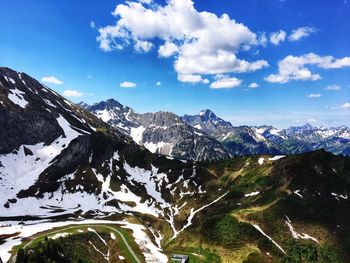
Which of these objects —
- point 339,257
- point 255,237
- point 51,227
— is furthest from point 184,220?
point 339,257

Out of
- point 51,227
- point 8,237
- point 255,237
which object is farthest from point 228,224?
point 8,237

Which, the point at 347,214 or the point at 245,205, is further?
the point at 245,205

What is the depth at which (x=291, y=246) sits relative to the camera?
5098 inches

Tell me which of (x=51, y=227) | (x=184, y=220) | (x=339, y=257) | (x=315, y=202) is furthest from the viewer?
(x=184, y=220)

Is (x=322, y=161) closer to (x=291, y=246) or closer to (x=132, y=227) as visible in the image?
(x=291, y=246)

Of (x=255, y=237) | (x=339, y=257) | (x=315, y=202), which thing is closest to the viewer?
(x=339, y=257)

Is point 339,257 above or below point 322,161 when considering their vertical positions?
below

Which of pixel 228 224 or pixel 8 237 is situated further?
pixel 228 224

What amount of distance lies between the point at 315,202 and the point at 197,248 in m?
57.0

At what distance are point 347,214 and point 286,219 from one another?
95.4 ft

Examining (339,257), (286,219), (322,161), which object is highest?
(322,161)

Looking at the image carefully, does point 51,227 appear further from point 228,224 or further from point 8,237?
point 228,224

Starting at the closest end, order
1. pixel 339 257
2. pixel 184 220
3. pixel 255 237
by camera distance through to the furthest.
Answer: pixel 339 257 < pixel 255 237 < pixel 184 220

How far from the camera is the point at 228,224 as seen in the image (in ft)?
482
